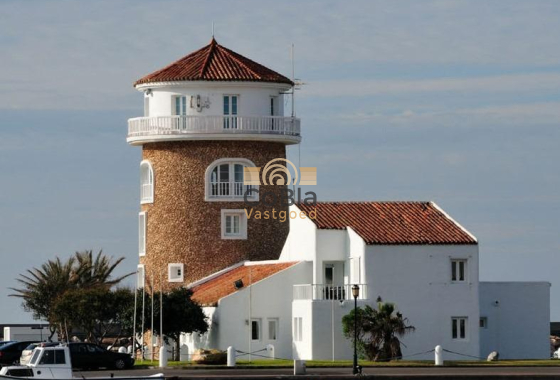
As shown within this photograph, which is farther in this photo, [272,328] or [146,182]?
[146,182]

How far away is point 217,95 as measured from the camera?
81.3 m

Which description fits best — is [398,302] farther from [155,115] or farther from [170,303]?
[155,115]

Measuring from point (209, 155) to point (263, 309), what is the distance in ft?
29.9

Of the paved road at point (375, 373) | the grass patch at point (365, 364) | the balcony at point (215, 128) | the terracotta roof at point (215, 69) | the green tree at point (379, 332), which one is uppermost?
the terracotta roof at point (215, 69)

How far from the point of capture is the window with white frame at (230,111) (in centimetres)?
8138

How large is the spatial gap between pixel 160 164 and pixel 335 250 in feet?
38.0

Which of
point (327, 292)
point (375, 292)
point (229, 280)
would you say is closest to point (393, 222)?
point (375, 292)

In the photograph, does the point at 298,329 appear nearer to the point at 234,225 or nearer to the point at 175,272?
the point at 234,225

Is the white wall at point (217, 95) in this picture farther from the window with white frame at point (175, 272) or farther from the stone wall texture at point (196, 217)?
the window with white frame at point (175, 272)

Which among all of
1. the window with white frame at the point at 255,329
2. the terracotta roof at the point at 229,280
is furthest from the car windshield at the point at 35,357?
the window with white frame at the point at 255,329

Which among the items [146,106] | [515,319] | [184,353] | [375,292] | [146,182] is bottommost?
[184,353]

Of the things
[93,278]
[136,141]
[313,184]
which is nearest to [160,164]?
[136,141]

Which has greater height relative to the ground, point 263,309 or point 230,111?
point 230,111

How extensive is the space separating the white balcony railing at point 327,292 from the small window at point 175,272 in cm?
899
